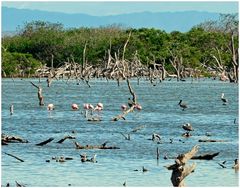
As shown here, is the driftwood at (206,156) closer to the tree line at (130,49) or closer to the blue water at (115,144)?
the blue water at (115,144)

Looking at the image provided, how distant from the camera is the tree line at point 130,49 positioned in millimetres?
109312

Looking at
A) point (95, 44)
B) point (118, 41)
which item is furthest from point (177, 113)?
point (95, 44)

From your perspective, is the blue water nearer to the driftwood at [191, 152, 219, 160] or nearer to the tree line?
the driftwood at [191, 152, 219, 160]

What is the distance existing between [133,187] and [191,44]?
100382mm

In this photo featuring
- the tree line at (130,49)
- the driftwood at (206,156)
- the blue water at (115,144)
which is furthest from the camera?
the tree line at (130,49)

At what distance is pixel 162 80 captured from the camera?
10119cm

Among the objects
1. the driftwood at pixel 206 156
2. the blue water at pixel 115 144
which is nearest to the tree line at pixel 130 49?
the blue water at pixel 115 144

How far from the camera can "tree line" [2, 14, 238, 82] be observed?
109312 mm

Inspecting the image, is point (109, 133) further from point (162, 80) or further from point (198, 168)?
point (162, 80)

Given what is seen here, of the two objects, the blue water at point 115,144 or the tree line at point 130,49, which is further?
the tree line at point 130,49

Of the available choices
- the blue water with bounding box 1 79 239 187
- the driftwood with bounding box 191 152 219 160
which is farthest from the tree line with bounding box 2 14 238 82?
the driftwood with bounding box 191 152 219 160

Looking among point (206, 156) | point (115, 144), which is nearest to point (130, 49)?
point (115, 144)

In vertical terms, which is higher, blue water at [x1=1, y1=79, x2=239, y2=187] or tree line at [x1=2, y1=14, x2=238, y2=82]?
tree line at [x1=2, y1=14, x2=238, y2=82]

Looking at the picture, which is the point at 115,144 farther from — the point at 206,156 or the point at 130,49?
the point at 130,49
